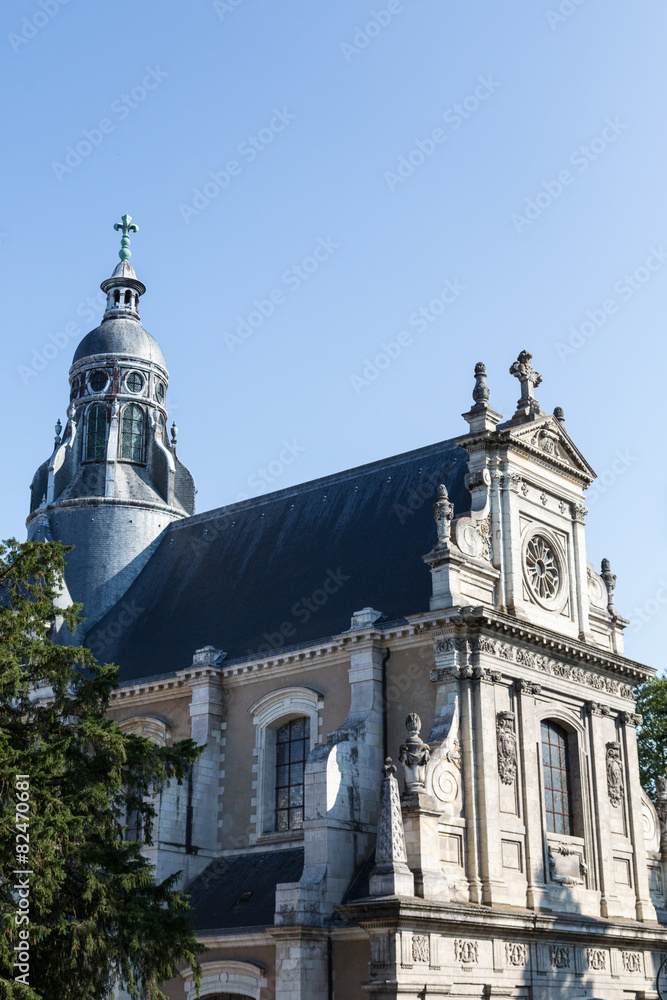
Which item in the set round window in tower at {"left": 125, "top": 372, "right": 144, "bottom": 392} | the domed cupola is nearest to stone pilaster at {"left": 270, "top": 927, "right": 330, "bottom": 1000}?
the domed cupola

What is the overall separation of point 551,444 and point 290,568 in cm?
695

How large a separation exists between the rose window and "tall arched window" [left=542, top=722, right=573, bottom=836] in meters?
2.97

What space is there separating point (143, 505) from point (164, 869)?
12.3 metres

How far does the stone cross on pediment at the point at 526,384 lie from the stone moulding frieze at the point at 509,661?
5.68 meters

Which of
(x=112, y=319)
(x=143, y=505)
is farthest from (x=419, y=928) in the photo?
(x=112, y=319)

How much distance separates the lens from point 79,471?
36281 mm

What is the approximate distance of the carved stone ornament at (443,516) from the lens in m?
24.9

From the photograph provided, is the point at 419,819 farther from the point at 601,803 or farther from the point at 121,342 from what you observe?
the point at 121,342

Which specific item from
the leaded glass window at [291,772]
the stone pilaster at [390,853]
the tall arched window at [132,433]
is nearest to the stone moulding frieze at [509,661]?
the stone pilaster at [390,853]

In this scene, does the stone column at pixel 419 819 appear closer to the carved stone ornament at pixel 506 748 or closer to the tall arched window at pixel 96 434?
the carved stone ornament at pixel 506 748

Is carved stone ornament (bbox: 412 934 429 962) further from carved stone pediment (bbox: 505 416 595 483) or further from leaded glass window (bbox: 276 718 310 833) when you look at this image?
carved stone pediment (bbox: 505 416 595 483)

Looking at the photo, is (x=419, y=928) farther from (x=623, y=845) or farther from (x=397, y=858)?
(x=623, y=845)

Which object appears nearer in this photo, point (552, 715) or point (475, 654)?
point (475, 654)

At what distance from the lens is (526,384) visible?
28.5m
